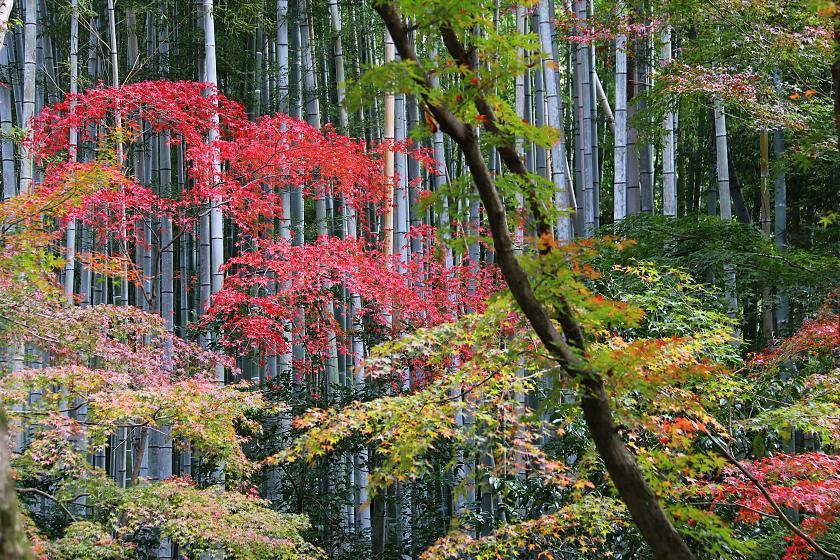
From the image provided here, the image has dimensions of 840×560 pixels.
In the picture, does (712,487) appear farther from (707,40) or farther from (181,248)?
(181,248)

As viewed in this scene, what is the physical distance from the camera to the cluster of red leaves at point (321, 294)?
7.48 m

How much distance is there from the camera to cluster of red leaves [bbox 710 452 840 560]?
4.10 m

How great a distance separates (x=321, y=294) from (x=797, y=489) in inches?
191

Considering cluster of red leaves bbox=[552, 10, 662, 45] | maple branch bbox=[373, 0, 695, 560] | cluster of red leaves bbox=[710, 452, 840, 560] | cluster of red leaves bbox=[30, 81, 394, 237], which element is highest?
cluster of red leaves bbox=[552, 10, 662, 45]

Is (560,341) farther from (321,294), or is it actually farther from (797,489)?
(321,294)

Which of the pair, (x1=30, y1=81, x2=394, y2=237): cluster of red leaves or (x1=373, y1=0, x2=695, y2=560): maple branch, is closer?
(x1=373, y1=0, x2=695, y2=560): maple branch

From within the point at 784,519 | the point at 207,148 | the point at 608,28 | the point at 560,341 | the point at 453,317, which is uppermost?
the point at 608,28

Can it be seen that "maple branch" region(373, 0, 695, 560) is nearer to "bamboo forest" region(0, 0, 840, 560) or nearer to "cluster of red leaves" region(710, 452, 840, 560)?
"bamboo forest" region(0, 0, 840, 560)

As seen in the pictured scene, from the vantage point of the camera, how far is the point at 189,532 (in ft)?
16.9

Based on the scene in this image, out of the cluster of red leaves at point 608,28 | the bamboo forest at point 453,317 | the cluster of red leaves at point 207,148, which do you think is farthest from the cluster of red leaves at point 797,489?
the cluster of red leaves at point 207,148

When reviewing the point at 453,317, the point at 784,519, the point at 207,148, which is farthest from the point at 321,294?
the point at 784,519

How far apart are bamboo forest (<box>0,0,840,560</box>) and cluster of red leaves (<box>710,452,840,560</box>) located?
0.02m

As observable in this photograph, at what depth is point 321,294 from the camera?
791 centimetres

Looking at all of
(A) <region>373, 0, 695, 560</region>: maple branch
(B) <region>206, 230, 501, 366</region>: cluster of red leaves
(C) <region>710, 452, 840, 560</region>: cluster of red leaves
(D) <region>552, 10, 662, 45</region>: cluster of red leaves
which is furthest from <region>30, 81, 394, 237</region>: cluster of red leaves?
(A) <region>373, 0, 695, 560</region>: maple branch
